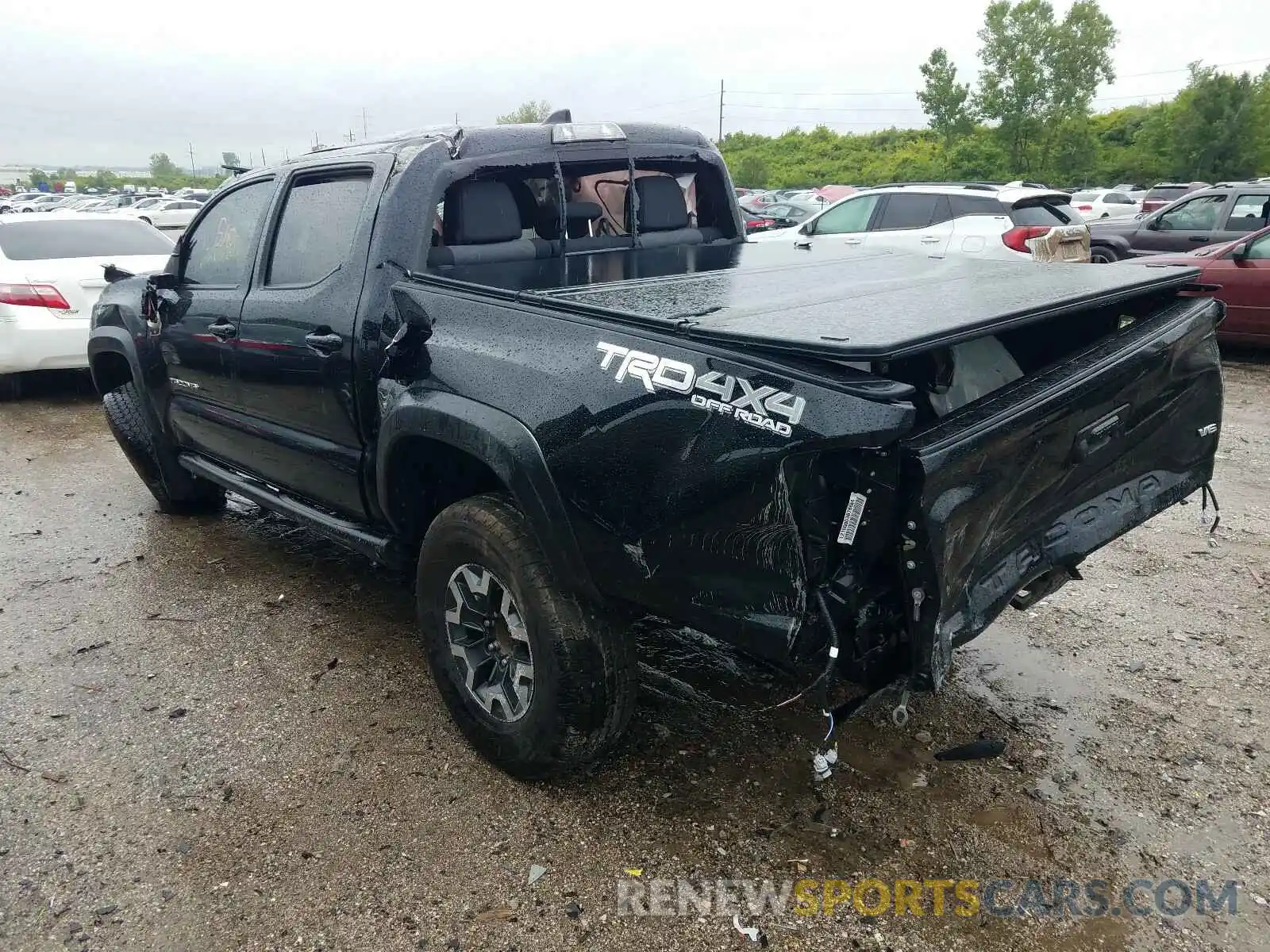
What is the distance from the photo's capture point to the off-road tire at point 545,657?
8.21ft

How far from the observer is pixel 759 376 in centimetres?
198

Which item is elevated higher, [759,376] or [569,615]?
[759,376]

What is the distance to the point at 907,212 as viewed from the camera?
10.4 meters

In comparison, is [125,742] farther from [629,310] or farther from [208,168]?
[208,168]

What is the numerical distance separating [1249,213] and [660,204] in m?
10.5

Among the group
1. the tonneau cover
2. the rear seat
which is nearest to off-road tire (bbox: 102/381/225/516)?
the rear seat

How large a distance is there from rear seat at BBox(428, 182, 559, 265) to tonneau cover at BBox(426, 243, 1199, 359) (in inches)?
3.6

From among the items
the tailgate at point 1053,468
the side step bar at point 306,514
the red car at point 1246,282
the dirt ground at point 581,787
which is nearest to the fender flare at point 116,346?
the side step bar at point 306,514

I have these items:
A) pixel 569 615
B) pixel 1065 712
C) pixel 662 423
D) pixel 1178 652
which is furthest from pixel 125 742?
pixel 1178 652

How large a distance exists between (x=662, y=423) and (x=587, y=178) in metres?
2.08

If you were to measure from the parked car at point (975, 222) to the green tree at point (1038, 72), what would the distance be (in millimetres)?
44284

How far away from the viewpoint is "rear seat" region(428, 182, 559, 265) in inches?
131

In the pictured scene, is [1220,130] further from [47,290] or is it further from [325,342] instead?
[325,342]

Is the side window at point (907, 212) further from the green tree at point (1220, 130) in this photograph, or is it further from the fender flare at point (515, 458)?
the green tree at point (1220, 130)
